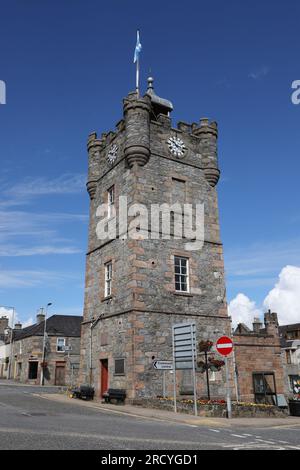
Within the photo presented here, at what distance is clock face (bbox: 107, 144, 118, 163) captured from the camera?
2399cm

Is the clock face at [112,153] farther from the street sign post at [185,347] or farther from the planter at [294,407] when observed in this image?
the planter at [294,407]

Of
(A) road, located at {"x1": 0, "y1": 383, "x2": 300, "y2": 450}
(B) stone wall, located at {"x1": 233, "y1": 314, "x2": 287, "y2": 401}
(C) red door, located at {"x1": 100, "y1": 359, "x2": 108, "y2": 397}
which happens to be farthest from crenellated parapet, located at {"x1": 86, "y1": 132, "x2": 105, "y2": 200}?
(A) road, located at {"x1": 0, "y1": 383, "x2": 300, "y2": 450}

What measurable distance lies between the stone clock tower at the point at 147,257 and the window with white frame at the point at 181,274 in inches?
2.0

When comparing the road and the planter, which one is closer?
the road

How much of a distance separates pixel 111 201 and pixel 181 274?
5731 millimetres

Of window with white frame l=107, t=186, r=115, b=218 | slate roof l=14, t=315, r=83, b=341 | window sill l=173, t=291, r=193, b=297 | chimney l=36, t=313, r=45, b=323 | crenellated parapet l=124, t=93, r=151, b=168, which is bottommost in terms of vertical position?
window sill l=173, t=291, r=193, b=297

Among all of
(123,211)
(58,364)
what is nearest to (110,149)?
(123,211)

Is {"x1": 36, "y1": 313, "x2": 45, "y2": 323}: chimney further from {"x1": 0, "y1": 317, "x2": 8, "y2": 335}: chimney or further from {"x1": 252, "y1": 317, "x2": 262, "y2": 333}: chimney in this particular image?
{"x1": 252, "y1": 317, "x2": 262, "y2": 333}: chimney

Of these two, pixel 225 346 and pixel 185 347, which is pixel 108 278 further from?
pixel 225 346

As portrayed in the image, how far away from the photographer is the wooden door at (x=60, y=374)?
44344mm

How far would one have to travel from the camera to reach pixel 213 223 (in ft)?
78.2

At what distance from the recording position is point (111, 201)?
23859 millimetres

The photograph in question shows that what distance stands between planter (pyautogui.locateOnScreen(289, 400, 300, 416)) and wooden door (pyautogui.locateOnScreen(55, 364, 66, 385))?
3180 centimetres
